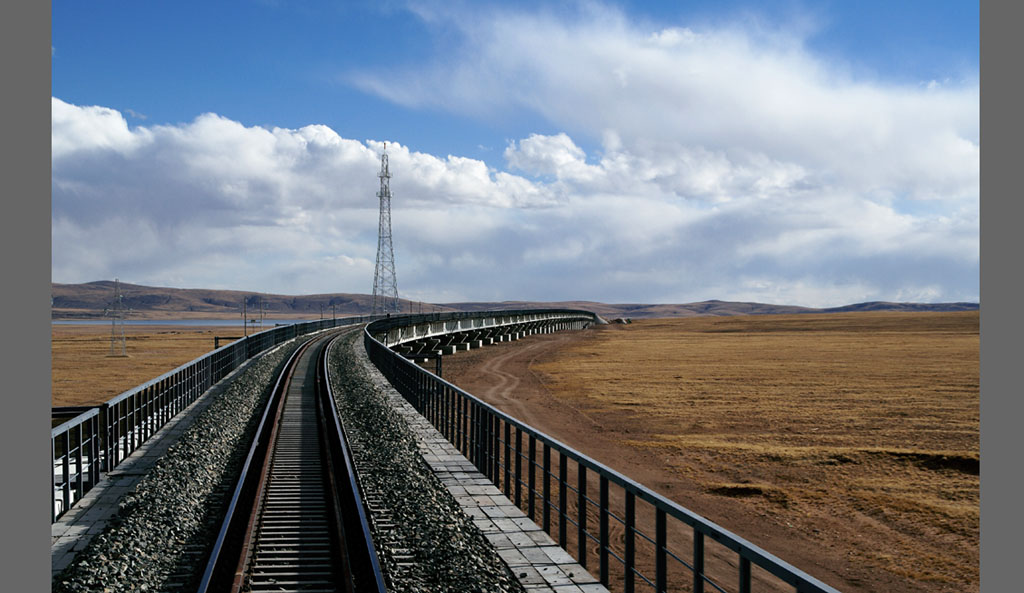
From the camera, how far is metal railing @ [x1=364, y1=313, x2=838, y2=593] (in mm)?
5439

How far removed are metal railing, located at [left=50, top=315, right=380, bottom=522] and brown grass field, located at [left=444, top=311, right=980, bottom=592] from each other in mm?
10464

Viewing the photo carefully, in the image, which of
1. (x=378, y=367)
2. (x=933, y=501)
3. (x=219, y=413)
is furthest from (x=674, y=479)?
(x=378, y=367)

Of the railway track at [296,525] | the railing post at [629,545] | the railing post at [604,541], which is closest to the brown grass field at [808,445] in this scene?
the railing post at [604,541]

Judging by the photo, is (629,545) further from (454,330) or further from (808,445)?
(454,330)

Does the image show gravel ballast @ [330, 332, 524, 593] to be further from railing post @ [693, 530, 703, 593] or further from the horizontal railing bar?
the horizontal railing bar

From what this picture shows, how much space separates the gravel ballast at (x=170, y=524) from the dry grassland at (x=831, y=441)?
8.72 meters

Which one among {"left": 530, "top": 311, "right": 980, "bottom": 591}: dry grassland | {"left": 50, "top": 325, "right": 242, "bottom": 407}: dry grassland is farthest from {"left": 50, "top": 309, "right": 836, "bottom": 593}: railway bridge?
{"left": 50, "top": 325, "right": 242, "bottom": 407}: dry grassland

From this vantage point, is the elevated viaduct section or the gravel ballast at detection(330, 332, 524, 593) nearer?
the gravel ballast at detection(330, 332, 524, 593)

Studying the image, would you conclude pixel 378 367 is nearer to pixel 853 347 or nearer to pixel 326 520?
pixel 326 520

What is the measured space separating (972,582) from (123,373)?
141 ft

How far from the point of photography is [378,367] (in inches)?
1253

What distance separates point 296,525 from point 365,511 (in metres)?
0.93

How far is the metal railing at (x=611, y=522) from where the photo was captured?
544 centimetres

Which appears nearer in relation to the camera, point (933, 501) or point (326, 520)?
point (326, 520)
